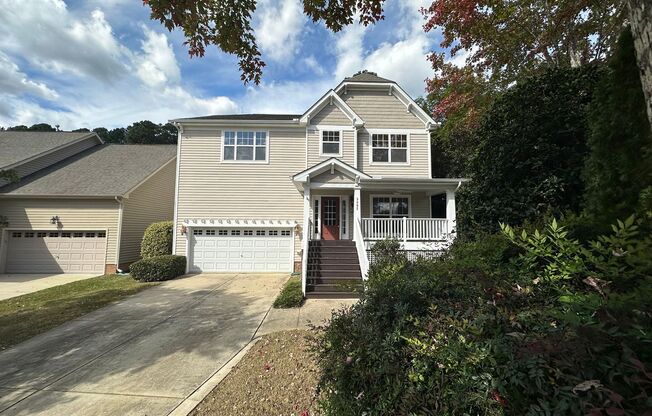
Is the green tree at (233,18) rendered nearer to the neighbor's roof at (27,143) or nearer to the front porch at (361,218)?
the front porch at (361,218)

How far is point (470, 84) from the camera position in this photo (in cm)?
1406

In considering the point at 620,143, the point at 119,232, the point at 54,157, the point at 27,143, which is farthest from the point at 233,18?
the point at 27,143

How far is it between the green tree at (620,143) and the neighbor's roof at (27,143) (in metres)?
22.5

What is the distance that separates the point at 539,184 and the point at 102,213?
17151mm

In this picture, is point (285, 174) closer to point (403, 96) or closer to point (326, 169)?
point (326, 169)

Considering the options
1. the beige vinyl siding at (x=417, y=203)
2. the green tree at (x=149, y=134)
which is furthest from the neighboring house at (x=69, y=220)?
the green tree at (x=149, y=134)

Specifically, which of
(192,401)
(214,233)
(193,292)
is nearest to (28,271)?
(214,233)

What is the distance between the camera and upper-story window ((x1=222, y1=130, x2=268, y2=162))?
14.2 meters

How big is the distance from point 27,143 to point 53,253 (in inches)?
345

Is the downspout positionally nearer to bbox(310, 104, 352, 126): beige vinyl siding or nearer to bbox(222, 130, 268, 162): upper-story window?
bbox(222, 130, 268, 162): upper-story window

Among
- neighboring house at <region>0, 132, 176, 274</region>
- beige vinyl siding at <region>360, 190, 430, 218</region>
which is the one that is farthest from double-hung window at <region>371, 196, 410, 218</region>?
neighboring house at <region>0, 132, 176, 274</region>

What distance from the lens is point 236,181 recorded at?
1413cm

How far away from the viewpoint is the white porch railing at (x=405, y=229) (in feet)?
35.9

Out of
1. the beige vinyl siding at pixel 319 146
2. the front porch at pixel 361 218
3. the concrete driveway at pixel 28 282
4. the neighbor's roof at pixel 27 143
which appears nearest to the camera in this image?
the front porch at pixel 361 218
